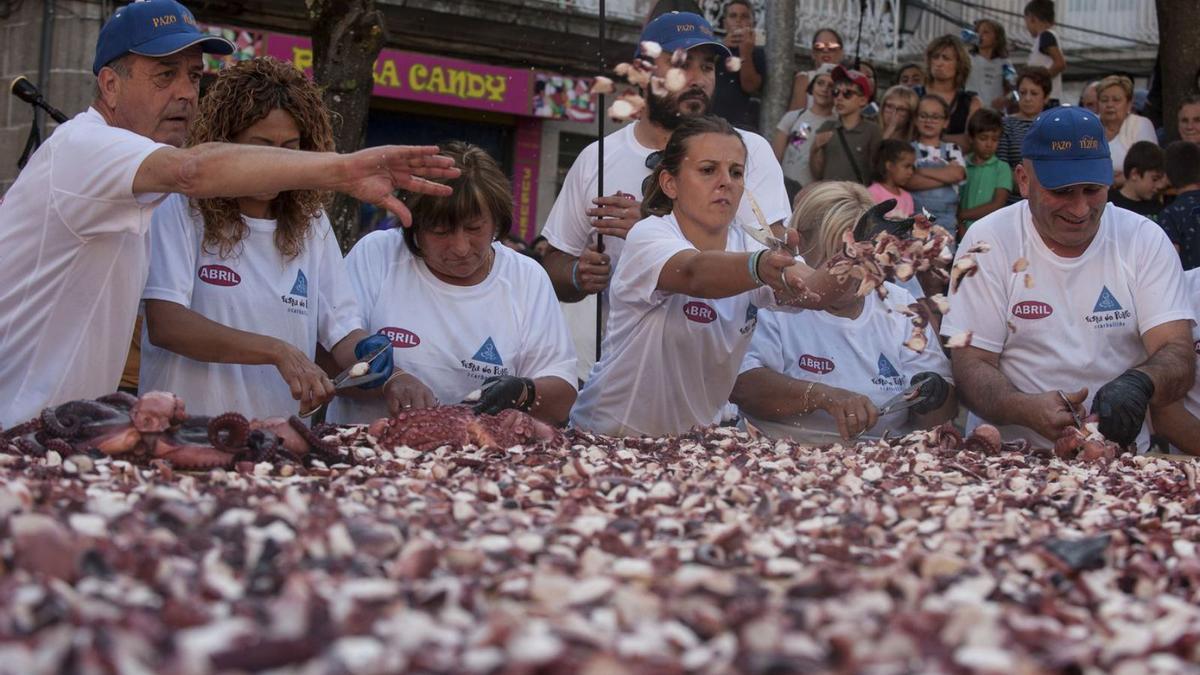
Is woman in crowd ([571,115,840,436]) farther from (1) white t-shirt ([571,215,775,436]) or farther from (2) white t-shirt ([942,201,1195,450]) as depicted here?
(2) white t-shirt ([942,201,1195,450])

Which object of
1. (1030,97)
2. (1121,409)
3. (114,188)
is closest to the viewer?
(114,188)

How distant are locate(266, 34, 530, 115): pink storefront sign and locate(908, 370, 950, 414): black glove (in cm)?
980

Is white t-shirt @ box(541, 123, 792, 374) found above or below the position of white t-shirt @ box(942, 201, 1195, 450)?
above

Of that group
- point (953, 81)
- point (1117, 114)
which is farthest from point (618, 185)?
point (1117, 114)

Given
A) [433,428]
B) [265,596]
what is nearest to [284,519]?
Answer: [265,596]

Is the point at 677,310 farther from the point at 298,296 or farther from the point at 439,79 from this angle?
the point at 439,79

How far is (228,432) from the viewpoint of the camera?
3.14 metres

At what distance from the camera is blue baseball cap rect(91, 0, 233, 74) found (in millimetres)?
3891

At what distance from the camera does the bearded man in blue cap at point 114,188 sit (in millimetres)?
3447

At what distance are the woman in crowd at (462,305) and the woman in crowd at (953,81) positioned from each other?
5.08 metres

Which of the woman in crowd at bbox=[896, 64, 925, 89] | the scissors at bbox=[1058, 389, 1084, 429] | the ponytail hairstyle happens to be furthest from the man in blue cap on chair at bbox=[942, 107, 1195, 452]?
the woman in crowd at bbox=[896, 64, 925, 89]

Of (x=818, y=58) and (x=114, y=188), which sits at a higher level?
(x=818, y=58)

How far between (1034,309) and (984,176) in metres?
3.80

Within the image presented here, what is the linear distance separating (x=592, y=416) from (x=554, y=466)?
1.59m
